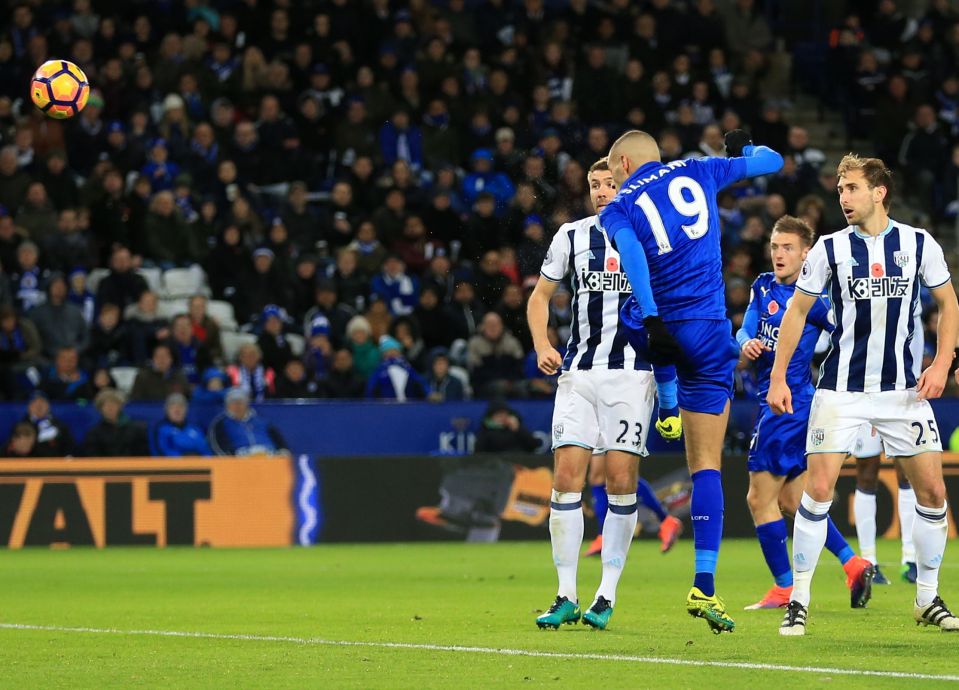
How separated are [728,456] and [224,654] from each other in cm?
1015

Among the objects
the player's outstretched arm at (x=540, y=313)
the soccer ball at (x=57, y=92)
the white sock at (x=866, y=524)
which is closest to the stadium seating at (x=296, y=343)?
the soccer ball at (x=57, y=92)

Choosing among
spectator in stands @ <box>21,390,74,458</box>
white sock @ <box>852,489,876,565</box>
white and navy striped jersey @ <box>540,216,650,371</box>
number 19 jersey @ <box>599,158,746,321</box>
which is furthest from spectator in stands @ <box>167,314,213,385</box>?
number 19 jersey @ <box>599,158,746,321</box>

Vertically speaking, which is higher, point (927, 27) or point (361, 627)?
point (927, 27)

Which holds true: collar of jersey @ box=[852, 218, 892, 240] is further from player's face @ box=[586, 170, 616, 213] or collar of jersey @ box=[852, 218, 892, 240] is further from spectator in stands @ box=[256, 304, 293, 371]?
spectator in stands @ box=[256, 304, 293, 371]

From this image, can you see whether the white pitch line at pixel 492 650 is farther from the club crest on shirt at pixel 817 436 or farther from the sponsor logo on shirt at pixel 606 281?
the sponsor logo on shirt at pixel 606 281

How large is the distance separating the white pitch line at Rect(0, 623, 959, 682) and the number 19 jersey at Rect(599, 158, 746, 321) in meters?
1.74

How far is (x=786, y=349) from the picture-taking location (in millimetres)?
7867

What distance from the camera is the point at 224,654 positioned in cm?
748

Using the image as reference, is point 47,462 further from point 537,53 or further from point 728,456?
point 537,53

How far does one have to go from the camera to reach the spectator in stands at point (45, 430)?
17047 mm

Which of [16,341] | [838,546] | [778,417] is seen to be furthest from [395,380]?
[838,546]

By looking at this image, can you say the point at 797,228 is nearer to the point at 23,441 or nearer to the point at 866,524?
the point at 866,524

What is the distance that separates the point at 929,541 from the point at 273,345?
11.3 m

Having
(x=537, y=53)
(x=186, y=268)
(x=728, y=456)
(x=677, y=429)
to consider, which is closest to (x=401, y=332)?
(x=186, y=268)
